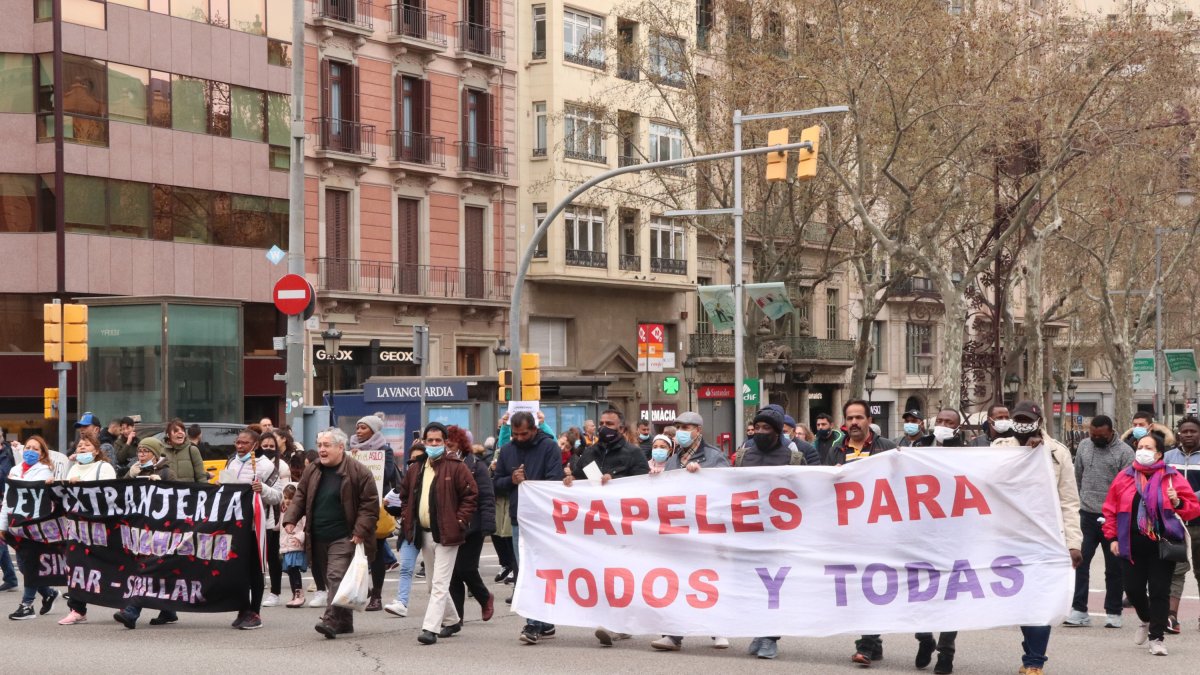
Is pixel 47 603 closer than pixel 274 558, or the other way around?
pixel 47 603

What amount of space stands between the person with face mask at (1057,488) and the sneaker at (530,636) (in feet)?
11.5

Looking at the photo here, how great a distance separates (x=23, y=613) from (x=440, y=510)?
14.1 ft

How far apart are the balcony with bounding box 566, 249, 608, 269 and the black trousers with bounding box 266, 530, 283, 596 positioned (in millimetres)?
31107

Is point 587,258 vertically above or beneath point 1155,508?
above

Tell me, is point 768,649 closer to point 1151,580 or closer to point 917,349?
point 1151,580

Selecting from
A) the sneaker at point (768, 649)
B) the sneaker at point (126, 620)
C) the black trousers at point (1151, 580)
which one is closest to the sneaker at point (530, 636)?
the sneaker at point (768, 649)

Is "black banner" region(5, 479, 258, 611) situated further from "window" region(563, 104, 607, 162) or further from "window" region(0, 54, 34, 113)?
"window" region(563, 104, 607, 162)

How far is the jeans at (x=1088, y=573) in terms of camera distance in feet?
45.0

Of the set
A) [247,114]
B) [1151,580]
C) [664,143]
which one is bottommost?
[1151,580]

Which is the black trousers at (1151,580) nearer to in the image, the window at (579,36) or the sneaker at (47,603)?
the sneaker at (47,603)

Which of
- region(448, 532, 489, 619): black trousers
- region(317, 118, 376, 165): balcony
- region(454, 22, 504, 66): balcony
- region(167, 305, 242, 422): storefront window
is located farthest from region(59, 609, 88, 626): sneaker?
region(454, 22, 504, 66): balcony

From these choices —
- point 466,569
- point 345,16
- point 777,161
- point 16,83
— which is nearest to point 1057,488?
point 466,569

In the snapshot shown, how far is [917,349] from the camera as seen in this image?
67.5 meters

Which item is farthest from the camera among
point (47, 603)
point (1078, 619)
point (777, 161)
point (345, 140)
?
point (345, 140)
